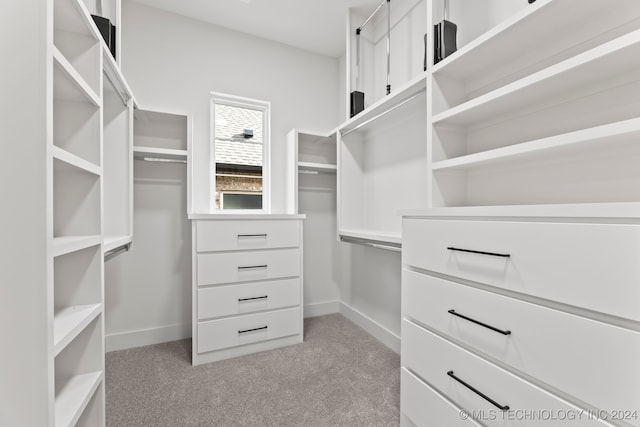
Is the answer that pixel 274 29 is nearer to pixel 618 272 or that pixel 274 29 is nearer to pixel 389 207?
pixel 389 207

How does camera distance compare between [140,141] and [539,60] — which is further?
[140,141]

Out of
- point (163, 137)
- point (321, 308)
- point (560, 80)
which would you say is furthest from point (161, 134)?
point (560, 80)

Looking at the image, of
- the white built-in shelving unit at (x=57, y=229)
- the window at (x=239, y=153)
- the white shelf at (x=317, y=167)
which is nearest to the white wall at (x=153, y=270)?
the window at (x=239, y=153)

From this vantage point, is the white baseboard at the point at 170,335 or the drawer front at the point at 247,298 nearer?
the drawer front at the point at 247,298

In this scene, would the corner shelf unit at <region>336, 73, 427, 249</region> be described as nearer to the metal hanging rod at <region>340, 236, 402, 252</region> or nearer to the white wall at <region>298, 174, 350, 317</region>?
the metal hanging rod at <region>340, 236, 402, 252</region>

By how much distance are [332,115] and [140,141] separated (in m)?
1.69

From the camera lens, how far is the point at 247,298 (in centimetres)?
194

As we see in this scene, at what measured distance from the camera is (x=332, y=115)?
279 centimetres

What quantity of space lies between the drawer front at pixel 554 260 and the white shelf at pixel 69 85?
1323 millimetres

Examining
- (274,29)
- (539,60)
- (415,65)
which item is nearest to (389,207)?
(415,65)

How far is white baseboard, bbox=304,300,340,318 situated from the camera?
2650mm

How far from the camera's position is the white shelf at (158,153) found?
1.93 meters

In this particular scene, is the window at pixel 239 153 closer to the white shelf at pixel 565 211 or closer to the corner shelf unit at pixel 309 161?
the corner shelf unit at pixel 309 161

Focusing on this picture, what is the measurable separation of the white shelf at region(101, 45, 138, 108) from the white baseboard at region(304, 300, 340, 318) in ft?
7.08
